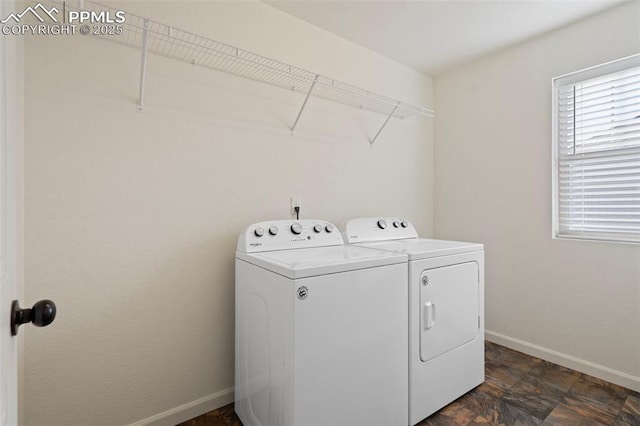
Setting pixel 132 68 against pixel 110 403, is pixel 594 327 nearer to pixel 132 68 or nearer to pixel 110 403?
pixel 110 403

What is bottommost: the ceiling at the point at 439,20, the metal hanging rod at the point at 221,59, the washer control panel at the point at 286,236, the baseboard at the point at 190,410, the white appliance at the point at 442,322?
the baseboard at the point at 190,410

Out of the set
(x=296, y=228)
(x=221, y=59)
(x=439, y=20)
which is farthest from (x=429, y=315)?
(x=439, y=20)

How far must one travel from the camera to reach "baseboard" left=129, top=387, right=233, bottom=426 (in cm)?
155

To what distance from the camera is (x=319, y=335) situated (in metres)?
1.27

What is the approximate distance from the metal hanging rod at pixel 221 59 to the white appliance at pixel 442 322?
92 cm

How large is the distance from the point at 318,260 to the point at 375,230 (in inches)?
33.2

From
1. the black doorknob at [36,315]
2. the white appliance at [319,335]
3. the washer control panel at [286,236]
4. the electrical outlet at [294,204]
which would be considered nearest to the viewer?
the black doorknob at [36,315]

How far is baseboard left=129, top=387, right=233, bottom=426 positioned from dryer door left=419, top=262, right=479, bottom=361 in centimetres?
110

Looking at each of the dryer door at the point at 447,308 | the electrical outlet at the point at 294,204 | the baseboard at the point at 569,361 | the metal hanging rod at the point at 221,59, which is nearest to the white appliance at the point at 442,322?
the dryer door at the point at 447,308

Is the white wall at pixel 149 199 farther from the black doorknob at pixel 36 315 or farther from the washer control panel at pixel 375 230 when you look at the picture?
the black doorknob at pixel 36 315

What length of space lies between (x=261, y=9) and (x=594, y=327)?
9.47ft

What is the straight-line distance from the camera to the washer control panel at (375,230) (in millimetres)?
2039

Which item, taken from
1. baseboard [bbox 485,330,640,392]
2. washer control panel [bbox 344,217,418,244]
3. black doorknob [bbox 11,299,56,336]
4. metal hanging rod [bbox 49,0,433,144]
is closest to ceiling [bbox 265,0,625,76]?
metal hanging rod [bbox 49,0,433,144]

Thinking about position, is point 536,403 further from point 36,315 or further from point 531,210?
point 36,315
